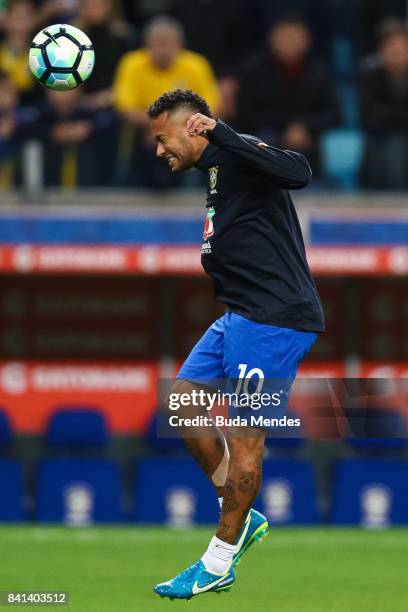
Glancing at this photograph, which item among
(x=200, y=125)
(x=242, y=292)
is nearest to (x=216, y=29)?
(x=242, y=292)

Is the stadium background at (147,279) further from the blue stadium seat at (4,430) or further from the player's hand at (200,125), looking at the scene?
the player's hand at (200,125)

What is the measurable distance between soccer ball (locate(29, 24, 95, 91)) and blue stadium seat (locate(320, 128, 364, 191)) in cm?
511

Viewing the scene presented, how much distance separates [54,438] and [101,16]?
12.1ft

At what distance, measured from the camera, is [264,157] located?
7.23 m

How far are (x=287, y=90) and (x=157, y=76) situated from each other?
1.16 m

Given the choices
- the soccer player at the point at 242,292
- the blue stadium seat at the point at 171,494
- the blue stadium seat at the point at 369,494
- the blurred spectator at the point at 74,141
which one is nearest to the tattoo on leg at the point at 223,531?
the soccer player at the point at 242,292

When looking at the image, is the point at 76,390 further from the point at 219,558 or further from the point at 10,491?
the point at 219,558

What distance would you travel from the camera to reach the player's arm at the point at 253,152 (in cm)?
720

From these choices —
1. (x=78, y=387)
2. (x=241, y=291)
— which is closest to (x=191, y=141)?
(x=241, y=291)

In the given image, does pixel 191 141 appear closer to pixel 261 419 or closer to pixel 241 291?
pixel 241 291

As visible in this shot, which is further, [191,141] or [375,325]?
[375,325]

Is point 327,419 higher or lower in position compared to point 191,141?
lower

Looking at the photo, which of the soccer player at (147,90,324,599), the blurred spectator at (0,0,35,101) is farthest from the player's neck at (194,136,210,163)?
the blurred spectator at (0,0,35,101)

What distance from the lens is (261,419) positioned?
7453mm
